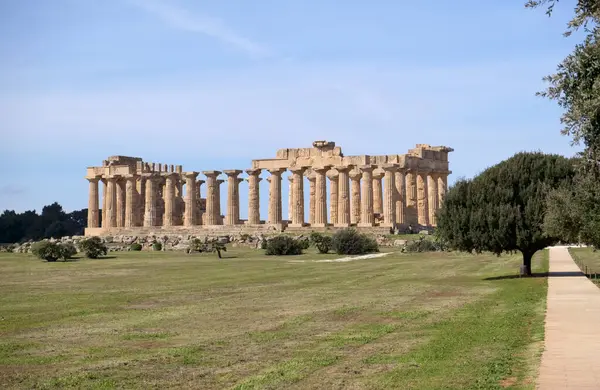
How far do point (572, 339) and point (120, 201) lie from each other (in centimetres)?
9450

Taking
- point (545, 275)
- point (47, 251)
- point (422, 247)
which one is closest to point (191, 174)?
point (422, 247)

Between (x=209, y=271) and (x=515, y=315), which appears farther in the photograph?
(x=209, y=271)

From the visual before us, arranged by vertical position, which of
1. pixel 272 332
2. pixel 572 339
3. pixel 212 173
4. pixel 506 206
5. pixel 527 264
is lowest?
pixel 572 339

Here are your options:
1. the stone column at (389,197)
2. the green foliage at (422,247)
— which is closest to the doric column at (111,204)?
the stone column at (389,197)

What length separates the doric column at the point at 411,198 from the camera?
96.1m

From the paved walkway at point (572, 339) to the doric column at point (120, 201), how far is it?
265 ft

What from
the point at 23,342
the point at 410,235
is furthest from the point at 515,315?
the point at 410,235

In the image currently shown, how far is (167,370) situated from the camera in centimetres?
1593

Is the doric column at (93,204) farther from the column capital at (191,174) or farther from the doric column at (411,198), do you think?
the doric column at (411,198)

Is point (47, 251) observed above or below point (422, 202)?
below

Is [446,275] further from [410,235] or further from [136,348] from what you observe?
[410,235]

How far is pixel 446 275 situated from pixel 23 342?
89.2 ft

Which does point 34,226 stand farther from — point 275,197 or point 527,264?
point 527,264

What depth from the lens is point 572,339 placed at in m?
19.0
